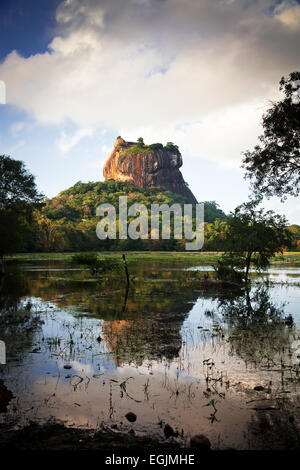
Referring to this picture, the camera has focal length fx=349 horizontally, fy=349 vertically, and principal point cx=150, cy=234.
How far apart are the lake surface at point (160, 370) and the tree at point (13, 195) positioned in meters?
29.9

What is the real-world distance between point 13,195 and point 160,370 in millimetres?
41577

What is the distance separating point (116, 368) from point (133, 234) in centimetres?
10970

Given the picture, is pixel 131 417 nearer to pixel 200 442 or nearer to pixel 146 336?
pixel 200 442

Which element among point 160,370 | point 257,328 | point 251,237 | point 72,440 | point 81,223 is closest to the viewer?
point 72,440

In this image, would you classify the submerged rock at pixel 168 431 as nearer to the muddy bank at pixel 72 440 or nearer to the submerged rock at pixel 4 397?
the muddy bank at pixel 72 440

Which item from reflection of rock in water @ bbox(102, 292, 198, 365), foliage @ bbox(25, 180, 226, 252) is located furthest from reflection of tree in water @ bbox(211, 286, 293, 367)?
foliage @ bbox(25, 180, 226, 252)

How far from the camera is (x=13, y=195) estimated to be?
148ft

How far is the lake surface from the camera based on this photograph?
5824 mm

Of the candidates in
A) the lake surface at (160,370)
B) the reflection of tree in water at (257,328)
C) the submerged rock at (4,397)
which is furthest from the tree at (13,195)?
the submerged rock at (4,397)

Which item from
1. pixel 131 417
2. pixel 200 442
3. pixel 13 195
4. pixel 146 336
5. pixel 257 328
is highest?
pixel 13 195
